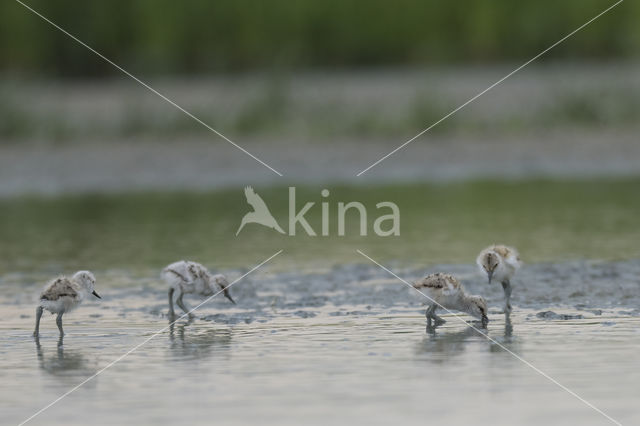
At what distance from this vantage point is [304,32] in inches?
1125

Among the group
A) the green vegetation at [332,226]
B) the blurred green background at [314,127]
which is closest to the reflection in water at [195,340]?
the green vegetation at [332,226]

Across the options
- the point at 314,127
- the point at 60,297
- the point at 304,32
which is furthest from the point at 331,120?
the point at 60,297

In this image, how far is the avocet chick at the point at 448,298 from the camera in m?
9.04

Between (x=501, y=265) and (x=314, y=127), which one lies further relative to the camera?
(x=314, y=127)

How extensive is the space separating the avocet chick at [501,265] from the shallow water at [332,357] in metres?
0.20

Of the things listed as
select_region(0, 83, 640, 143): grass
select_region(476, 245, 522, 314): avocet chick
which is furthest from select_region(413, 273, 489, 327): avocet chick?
select_region(0, 83, 640, 143): grass

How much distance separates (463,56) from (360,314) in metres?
19.1

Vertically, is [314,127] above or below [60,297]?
above

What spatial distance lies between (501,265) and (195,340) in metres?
2.26

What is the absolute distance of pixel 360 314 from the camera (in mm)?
9672

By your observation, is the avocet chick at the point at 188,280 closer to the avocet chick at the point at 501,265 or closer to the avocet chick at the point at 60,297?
the avocet chick at the point at 60,297

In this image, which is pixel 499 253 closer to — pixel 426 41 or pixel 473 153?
pixel 473 153

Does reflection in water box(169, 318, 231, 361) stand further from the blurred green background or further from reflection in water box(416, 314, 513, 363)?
the blurred green background

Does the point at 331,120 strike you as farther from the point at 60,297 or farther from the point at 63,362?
the point at 63,362
